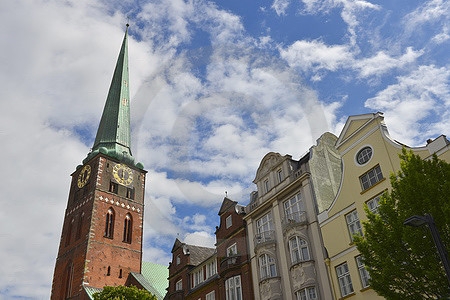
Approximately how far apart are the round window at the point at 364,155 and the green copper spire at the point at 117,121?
52.0m

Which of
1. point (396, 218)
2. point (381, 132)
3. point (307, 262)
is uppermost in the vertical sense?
point (381, 132)

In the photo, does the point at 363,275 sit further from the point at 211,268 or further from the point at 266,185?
the point at 211,268

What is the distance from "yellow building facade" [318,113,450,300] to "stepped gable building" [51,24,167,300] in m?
40.1

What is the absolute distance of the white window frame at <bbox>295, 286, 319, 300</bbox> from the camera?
2493 cm

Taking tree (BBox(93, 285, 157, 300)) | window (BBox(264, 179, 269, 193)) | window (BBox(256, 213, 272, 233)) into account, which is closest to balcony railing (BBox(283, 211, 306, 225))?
window (BBox(256, 213, 272, 233))

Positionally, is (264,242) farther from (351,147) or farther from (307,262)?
(351,147)

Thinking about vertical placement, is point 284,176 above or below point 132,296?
above

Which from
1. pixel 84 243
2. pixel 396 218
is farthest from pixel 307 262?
pixel 84 243

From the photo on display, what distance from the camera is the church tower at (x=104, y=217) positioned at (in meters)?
58.9

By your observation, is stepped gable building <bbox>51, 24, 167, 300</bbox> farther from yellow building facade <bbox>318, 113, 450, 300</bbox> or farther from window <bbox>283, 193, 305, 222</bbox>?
yellow building facade <bbox>318, 113, 450, 300</bbox>

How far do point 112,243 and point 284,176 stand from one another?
4004cm

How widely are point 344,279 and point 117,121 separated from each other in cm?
6023

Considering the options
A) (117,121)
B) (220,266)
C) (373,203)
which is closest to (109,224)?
(117,121)

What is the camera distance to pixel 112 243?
62562 mm
